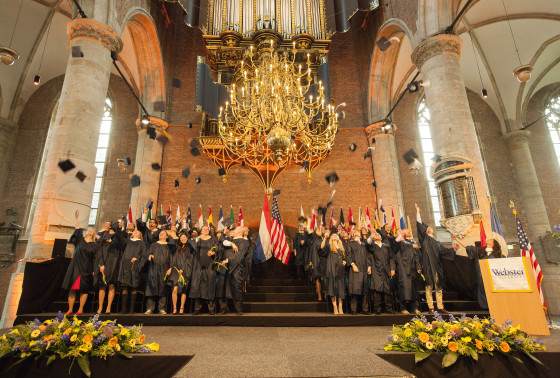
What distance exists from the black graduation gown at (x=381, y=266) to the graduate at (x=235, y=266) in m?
2.41

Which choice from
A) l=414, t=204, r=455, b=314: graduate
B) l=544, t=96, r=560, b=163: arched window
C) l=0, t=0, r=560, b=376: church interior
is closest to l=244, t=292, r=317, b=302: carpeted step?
l=0, t=0, r=560, b=376: church interior

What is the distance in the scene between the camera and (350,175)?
40.2 ft

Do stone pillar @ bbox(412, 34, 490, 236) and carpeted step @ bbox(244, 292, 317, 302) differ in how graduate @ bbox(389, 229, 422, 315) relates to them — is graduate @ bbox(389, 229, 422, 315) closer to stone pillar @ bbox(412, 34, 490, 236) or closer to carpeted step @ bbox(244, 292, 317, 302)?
stone pillar @ bbox(412, 34, 490, 236)

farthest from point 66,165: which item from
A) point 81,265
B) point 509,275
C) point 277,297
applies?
point 509,275

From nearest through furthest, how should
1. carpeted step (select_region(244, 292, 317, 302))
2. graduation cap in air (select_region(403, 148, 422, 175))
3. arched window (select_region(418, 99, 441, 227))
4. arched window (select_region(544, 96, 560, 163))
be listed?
carpeted step (select_region(244, 292, 317, 302))
graduation cap in air (select_region(403, 148, 422, 175))
arched window (select_region(418, 99, 441, 227))
arched window (select_region(544, 96, 560, 163))

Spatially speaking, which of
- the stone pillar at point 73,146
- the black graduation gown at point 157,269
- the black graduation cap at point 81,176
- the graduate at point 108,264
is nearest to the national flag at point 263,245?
the black graduation gown at point 157,269

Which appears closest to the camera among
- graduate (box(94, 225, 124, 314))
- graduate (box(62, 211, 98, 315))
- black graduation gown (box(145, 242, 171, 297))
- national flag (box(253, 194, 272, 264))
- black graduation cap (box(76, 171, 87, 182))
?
graduate (box(62, 211, 98, 315))

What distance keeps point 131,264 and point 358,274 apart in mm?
4140

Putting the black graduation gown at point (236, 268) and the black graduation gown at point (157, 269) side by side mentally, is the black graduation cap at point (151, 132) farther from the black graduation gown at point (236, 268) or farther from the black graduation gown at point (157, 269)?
the black graduation gown at point (236, 268)

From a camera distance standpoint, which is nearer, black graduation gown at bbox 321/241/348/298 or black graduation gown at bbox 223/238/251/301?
black graduation gown at bbox 223/238/251/301

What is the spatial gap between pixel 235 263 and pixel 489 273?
4.05 meters

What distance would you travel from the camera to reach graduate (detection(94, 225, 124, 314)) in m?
5.48

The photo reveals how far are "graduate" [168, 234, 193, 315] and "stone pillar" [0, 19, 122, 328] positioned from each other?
2.15 meters

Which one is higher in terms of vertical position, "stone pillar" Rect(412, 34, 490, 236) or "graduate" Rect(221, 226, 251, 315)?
"stone pillar" Rect(412, 34, 490, 236)
